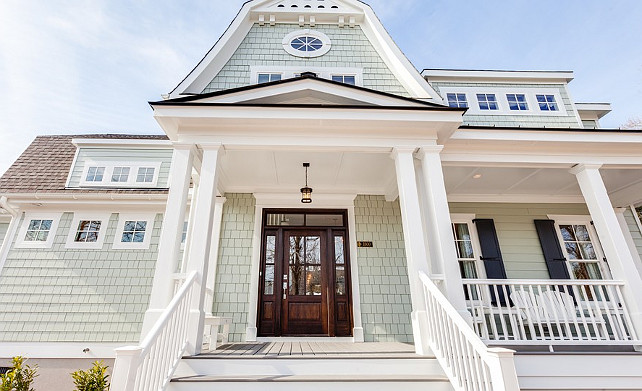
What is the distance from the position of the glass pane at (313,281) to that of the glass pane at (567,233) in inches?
200

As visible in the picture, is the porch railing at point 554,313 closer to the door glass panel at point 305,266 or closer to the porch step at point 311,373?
the porch step at point 311,373

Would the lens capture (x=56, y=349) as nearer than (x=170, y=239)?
No

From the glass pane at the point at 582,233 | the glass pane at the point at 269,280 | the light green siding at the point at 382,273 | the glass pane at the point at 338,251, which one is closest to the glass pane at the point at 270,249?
the glass pane at the point at 269,280

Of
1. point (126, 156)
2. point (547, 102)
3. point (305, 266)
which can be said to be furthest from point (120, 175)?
point (547, 102)

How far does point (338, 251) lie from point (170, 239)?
3.08 m

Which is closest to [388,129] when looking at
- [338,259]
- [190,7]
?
[338,259]

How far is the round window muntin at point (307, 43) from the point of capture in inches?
230

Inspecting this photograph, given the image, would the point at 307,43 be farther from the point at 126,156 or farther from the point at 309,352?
the point at 309,352

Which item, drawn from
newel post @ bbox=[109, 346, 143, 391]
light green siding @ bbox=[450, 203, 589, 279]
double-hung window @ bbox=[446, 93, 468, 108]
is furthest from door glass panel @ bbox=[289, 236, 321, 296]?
double-hung window @ bbox=[446, 93, 468, 108]

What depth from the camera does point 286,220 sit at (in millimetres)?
5754

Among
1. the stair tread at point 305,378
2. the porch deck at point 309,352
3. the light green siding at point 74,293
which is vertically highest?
the light green siding at point 74,293

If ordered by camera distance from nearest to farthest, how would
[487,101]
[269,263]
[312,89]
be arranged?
[312,89] < [269,263] < [487,101]

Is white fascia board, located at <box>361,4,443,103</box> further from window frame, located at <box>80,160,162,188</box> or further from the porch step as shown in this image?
window frame, located at <box>80,160,162,188</box>

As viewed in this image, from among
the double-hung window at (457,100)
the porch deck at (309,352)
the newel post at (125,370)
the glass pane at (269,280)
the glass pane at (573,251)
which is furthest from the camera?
the double-hung window at (457,100)
